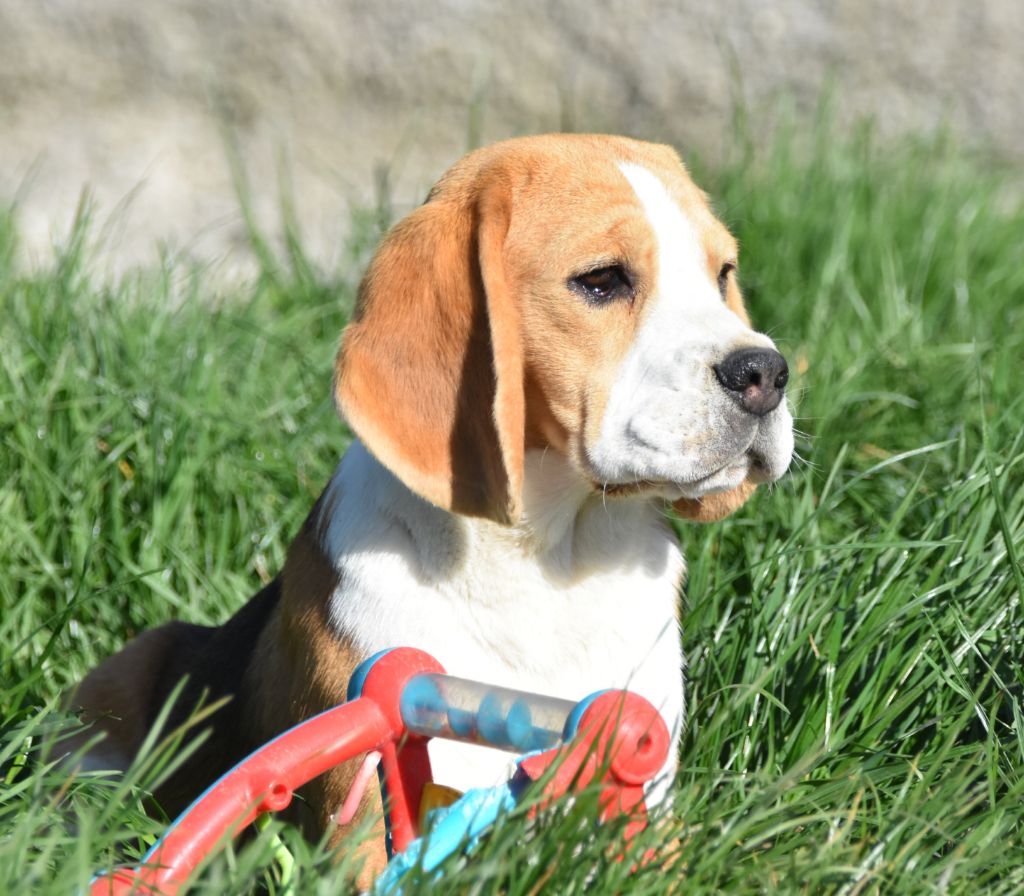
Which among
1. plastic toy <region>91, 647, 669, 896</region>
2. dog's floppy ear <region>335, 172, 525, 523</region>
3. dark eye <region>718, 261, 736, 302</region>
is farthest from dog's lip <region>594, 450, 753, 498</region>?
plastic toy <region>91, 647, 669, 896</region>

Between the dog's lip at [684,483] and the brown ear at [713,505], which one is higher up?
the dog's lip at [684,483]

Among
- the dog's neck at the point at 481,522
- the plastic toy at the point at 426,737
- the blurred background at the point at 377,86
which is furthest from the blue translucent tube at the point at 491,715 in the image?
the blurred background at the point at 377,86

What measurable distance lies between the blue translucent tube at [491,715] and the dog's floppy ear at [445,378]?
0.54 meters

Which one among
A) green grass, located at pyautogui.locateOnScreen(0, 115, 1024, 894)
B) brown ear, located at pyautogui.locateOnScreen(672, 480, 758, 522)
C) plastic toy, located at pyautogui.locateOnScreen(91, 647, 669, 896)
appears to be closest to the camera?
plastic toy, located at pyautogui.locateOnScreen(91, 647, 669, 896)

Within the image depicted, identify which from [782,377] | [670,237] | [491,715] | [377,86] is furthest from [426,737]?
[377,86]

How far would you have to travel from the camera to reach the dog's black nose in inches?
103

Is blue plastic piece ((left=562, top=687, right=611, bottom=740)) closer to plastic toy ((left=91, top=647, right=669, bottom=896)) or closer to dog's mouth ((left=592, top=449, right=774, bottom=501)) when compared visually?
plastic toy ((left=91, top=647, right=669, bottom=896))

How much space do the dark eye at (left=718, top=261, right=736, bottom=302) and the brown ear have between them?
425 millimetres

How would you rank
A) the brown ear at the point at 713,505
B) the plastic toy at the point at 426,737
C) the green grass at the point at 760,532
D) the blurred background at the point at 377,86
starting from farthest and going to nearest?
1. the blurred background at the point at 377,86
2. the brown ear at the point at 713,505
3. the green grass at the point at 760,532
4. the plastic toy at the point at 426,737

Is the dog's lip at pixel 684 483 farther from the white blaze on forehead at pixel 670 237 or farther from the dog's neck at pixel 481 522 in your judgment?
the white blaze on forehead at pixel 670 237

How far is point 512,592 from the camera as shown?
9.20ft

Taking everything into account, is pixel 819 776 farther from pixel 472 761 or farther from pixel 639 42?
pixel 639 42

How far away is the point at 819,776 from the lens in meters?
2.84

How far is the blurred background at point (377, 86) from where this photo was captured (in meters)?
5.80
